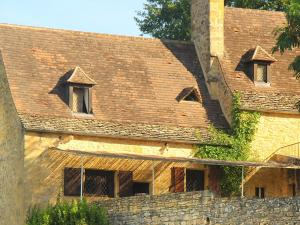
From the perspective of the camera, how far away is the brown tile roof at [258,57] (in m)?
→ 42.0

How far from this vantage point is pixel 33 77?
4078cm

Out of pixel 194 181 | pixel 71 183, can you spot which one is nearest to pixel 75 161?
pixel 71 183

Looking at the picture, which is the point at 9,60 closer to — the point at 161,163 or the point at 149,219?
the point at 161,163

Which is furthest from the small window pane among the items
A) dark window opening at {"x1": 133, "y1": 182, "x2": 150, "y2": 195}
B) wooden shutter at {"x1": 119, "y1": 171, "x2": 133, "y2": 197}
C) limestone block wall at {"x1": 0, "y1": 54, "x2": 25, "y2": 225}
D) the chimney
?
limestone block wall at {"x1": 0, "y1": 54, "x2": 25, "y2": 225}

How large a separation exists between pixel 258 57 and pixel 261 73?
630 mm

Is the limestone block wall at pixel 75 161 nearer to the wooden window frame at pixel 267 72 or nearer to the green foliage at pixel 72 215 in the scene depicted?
the green foliage at pixel 72 215

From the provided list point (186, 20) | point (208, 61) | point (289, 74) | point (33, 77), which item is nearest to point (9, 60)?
point (33, 77)

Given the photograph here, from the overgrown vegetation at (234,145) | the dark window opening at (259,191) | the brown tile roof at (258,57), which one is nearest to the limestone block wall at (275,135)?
the overgrown vegetation at (234,145)

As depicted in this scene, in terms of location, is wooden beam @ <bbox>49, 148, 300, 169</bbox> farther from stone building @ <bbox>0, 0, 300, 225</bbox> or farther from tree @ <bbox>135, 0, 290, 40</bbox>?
tree @ <bbox>135, 0, 290, 40</bbox>

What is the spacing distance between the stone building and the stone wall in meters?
4.69

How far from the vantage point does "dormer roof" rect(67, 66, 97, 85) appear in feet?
132

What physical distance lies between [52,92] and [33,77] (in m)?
0.99

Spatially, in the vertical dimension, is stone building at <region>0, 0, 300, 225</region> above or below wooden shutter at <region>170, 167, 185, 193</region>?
above

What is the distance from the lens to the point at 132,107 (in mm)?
41312
